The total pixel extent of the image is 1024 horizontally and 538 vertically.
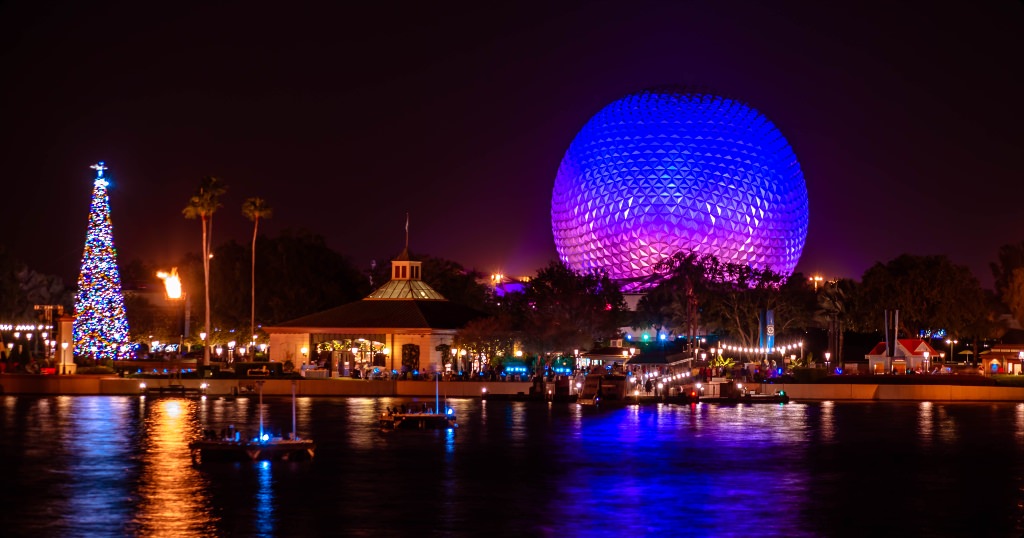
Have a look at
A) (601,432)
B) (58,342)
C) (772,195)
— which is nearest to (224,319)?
(58,342)

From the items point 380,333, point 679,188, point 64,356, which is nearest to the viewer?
point 64,356

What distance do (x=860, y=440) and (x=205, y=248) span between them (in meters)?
51.2

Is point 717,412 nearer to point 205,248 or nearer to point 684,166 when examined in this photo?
point 205,248

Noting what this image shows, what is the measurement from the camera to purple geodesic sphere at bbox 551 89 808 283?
115312mm

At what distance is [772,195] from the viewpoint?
118250 millimetres

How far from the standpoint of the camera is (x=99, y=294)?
295 feet

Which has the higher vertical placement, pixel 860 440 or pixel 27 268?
pixel 27 268

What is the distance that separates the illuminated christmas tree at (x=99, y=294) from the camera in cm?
8900

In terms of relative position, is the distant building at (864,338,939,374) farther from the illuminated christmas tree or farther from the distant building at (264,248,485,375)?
the illuminated christmas tree

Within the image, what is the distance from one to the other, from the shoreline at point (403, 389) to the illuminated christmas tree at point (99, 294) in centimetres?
758

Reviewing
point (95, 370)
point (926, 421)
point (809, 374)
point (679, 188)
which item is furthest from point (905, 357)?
point (95, 370)

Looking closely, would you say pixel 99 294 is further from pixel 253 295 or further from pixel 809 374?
pixel 809 374

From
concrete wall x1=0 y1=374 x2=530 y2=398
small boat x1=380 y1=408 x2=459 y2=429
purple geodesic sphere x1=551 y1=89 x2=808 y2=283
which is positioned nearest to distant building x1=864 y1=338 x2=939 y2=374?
purple geodesic sphere x1=551 y1=89 x2=808 y2=283

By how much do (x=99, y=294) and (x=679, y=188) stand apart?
4476 cm
